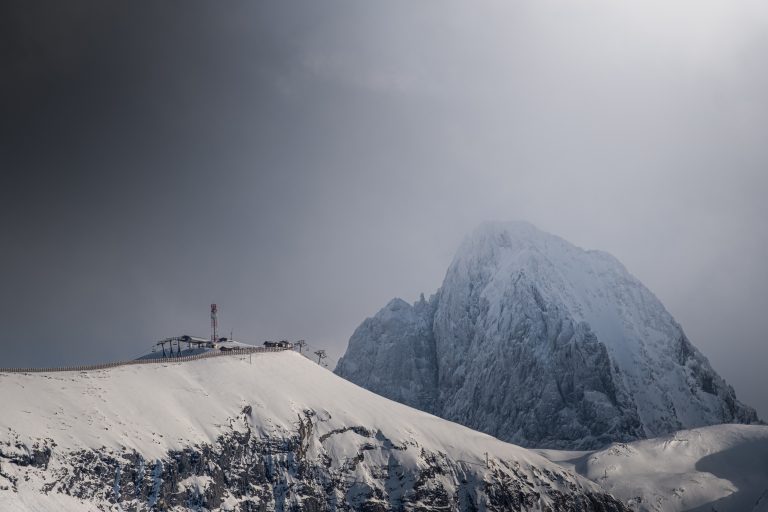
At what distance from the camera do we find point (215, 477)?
19175 cm

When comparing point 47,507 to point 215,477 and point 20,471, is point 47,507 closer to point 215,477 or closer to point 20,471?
point 20,471

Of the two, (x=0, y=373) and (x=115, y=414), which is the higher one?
(x=0, y=373)

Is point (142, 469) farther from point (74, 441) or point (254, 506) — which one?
point (254, 506)

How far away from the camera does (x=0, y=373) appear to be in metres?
186

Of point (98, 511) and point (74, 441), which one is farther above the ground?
point (74, 441)

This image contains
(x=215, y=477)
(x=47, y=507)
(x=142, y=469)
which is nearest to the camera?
(x=47, y=507)

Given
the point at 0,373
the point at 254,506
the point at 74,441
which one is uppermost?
the point at 0,373

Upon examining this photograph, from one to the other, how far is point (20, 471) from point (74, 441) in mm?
16575

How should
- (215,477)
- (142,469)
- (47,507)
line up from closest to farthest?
(47,507), (142,469), (215,477)

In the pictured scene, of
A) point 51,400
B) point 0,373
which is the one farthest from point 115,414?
point 0,373

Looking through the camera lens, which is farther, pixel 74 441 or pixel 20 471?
pixel 74 441

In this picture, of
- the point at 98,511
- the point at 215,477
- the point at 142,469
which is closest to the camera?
the point at 98,511

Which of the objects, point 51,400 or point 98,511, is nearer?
point 98,511

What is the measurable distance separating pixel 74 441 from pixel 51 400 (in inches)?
600
